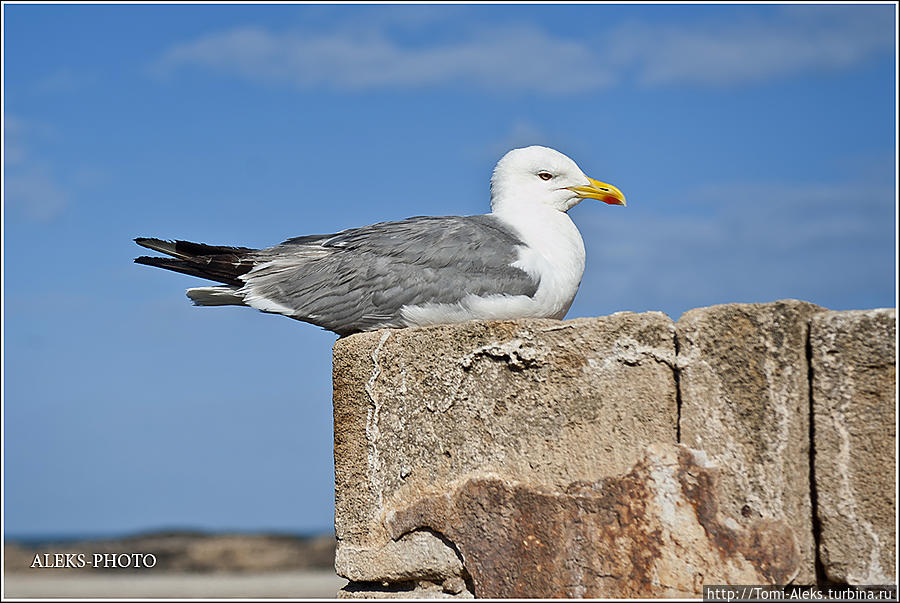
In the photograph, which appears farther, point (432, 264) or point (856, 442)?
point (432, 264)

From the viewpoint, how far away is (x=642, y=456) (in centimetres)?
372

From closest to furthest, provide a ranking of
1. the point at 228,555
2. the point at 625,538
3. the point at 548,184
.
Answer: the point at 625,538, the point at 548,184, the point at 228,555

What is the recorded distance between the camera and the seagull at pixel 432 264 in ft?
15.4

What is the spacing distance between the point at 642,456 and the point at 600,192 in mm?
1982

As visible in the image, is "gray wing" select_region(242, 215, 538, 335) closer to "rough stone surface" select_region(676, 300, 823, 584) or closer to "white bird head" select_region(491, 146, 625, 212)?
"white bird head" select_region(491, 146, 625, 212)

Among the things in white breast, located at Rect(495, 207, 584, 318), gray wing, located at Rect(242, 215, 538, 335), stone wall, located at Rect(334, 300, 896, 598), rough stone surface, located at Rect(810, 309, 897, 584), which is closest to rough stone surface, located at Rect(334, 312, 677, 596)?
stone wall, located at Rect(334, 300, 896, 598)

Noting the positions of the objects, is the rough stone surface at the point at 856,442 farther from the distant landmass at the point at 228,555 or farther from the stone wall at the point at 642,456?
the distant landmass at the point at 228,555

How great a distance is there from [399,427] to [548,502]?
0.76 meters

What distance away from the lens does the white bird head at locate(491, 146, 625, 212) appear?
5.29 m

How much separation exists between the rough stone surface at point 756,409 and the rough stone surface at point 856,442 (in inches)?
2.2

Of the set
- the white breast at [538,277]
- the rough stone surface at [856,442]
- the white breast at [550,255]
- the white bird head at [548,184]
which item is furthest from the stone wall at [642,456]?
the white bird head at [548,184]

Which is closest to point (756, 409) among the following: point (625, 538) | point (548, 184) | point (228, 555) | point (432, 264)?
point (625, 538)

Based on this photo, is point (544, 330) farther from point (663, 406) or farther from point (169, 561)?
point (169, 561)

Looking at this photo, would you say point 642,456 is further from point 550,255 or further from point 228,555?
A: point 228,555
